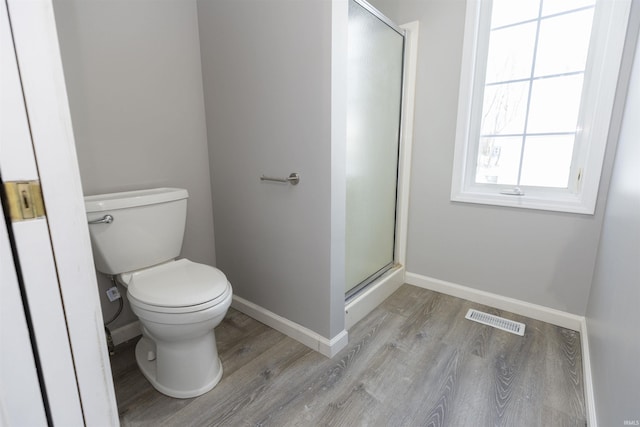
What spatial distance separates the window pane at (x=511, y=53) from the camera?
69.9 inches

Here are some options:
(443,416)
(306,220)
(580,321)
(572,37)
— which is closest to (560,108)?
(572,37)

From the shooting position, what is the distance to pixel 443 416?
1.21 meters

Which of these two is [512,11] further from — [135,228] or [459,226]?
[135,228]

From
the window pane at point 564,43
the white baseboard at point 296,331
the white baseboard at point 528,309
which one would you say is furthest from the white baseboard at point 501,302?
the window pane at point 564,43

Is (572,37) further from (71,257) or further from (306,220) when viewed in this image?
(71,257)

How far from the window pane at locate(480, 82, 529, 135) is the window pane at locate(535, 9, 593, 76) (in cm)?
14

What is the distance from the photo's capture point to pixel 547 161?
179 centimetres

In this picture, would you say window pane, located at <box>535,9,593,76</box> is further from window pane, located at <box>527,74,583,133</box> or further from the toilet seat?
the toilet seat

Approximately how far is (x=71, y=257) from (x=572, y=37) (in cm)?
237

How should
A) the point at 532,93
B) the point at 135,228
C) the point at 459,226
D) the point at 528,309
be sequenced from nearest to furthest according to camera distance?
the point at 135,228 < the point at 532,93 < the point at 528,309 < the point at 459,226

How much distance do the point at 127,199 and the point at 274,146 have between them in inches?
28.1

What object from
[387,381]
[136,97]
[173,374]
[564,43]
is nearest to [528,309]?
[387,381]

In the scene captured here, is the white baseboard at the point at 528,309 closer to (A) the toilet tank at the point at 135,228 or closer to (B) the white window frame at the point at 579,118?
(B) the white window frame at the point at 579,118

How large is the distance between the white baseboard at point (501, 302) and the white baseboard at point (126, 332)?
72.9 inches
